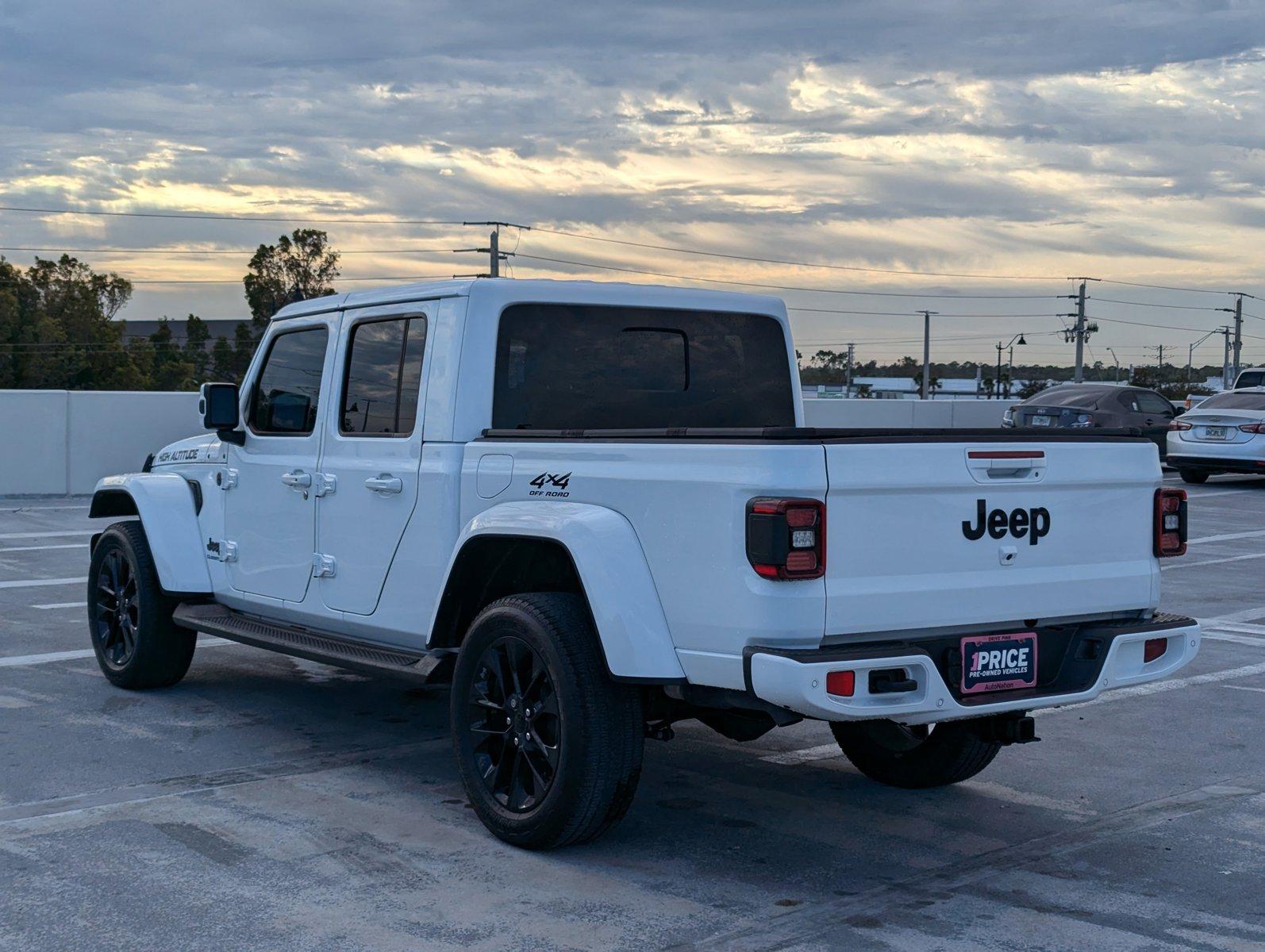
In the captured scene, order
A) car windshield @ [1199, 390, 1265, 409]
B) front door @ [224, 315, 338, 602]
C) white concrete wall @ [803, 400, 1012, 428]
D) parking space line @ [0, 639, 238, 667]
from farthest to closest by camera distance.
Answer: white concrete wall @ [803, 400, 1012, 428]
car windshield @ [1199, 390, 1265, 409]
parking space line @ [0, 639, 238, 667]
front door @ [224, 315, 338, 602]

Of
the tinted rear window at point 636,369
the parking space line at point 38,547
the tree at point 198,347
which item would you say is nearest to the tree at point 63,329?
the tree at point 198,347

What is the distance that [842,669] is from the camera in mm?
4488

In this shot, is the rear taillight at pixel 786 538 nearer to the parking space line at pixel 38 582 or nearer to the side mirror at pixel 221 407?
the side mirror at pixel 221 407

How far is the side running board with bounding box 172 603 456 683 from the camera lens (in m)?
5.79

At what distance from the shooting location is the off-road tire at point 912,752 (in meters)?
6.02

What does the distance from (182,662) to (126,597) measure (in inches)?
18.3

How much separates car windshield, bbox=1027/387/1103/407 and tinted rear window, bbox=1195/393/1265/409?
193 centimetres

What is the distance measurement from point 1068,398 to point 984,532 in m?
20.9

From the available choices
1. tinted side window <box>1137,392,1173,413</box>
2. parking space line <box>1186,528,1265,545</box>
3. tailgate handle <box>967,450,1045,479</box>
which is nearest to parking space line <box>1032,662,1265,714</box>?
tailgate handle <box>967,450,1045,479</box>

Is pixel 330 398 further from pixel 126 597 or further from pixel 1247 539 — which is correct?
pixel 1247 539

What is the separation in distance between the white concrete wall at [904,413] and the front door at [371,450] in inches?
845

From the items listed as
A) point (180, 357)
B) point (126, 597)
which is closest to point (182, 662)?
point (126, 597)

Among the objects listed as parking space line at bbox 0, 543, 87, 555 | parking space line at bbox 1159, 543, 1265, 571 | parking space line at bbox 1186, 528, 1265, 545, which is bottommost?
parking space line at bbox 0, 543, 87, 555

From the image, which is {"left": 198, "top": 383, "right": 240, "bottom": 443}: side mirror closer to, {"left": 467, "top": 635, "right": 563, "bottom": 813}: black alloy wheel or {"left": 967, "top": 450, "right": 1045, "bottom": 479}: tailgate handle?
{"left": 467, "top": 635, "right": 563, "bottom": 813}: black alloy wheel
